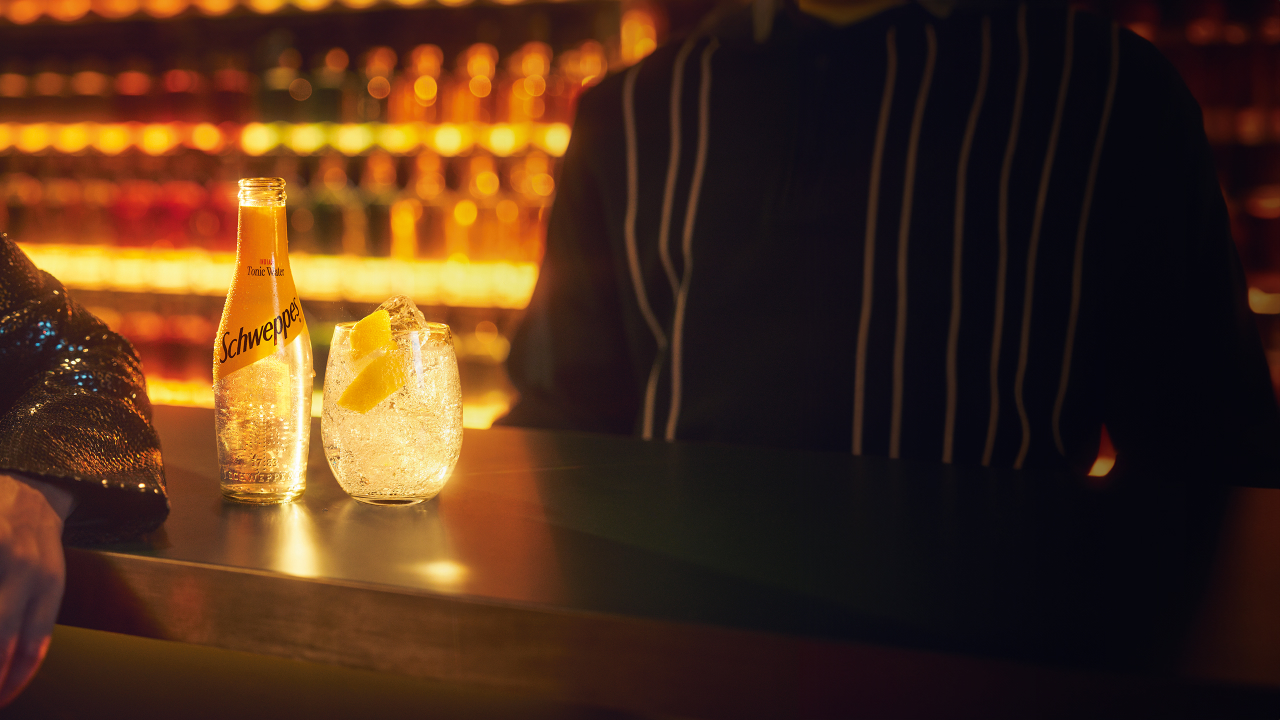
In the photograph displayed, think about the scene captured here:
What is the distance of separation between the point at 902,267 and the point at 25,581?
90cm

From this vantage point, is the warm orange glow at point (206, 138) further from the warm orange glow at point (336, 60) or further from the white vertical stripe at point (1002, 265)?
the white vertical stripe at point (1002, 265)

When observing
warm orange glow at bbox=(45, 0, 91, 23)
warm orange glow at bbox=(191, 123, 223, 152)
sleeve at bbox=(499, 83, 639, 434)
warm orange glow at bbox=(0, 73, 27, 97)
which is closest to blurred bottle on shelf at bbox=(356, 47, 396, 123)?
warm orange glow at bbox=(191, 123, 223, 152)

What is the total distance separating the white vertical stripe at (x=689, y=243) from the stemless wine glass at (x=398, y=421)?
0.56 m

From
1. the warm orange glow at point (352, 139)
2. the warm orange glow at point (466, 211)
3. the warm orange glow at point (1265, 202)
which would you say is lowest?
the warm orange glow at point (466, 211)

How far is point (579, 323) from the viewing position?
1.21m

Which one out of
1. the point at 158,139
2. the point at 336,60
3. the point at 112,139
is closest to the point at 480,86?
the point at 336,60

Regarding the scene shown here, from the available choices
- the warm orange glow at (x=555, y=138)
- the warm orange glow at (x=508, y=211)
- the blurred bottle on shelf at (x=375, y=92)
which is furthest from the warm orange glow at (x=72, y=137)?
the warm orange glow at (x=555, y=138)

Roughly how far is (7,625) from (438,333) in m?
0.28

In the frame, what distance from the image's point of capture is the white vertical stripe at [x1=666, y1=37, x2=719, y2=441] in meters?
1.15

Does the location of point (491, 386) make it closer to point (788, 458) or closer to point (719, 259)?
point (719, 259)

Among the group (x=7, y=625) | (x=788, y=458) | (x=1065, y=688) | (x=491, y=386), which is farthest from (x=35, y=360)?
(x=491, y=386)

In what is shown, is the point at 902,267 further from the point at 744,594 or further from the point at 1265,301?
the point at 1265,301

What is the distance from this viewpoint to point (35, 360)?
648mm

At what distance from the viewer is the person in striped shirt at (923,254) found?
0.99 m
